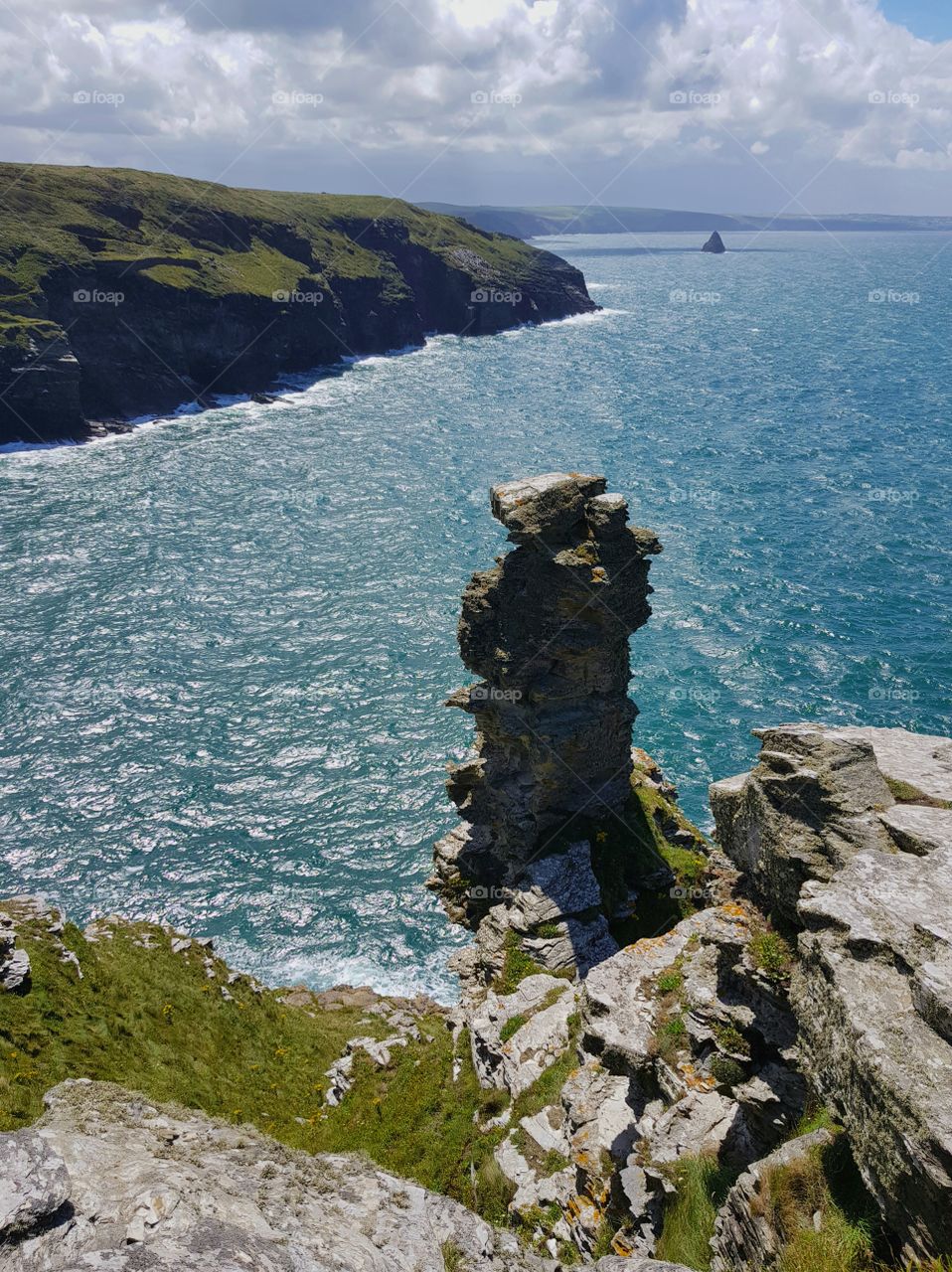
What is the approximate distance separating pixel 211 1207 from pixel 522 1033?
14.7 meters

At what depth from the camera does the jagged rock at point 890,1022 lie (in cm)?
909

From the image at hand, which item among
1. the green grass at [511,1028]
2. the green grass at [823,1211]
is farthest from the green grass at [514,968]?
the green grass at [823,1211]

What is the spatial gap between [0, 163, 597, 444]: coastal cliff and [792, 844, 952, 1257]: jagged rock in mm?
129250

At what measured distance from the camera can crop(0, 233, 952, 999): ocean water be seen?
4506cm

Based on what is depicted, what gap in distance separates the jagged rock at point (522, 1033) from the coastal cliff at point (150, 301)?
11769 cm

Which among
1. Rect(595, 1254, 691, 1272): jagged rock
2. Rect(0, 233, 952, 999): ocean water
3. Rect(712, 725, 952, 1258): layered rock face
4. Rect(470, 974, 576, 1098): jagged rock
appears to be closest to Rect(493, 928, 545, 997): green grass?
Rect(470, 974, 576, 1098): jagged rock

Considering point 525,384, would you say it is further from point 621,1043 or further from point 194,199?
point 621,1043

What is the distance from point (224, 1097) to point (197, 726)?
3404cm

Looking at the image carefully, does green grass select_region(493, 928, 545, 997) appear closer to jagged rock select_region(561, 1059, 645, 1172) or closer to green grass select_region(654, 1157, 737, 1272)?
jagged rock select_region(561, 1059, 645, 1172)

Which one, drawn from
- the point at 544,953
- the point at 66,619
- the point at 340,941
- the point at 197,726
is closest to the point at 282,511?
the point at 66,619

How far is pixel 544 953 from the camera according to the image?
31188 millimetres

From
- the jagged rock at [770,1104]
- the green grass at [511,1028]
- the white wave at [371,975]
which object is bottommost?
the white wave at [371,975]

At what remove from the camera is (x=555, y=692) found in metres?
34.4

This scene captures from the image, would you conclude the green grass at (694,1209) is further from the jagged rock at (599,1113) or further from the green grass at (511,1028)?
the green grass at (511,1028)
